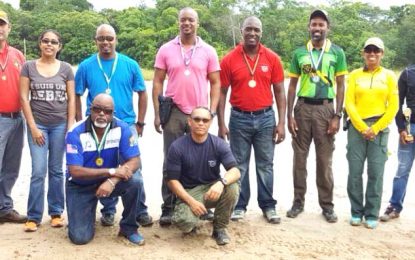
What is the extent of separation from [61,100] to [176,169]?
1.42m

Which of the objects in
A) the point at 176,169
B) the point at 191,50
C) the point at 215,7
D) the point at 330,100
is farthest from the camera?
the point at 215,7

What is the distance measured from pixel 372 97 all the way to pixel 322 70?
604 mm

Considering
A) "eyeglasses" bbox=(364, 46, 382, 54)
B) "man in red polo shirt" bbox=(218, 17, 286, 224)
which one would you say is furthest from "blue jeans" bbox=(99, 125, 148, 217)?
"eyeglasses" bbox=(364, 46, 382, 54)

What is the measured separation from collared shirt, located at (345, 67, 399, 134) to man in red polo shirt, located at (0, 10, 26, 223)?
3.56 m

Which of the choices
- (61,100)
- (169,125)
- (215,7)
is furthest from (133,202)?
(215,7)

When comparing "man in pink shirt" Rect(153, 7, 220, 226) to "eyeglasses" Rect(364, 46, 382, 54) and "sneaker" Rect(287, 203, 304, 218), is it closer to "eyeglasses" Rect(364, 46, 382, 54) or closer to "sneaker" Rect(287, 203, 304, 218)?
"sneaker" Rect(287, 203, 304, 218)

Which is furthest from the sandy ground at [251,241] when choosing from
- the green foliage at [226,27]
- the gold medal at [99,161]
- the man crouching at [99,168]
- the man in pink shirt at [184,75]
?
the green foliage at [226,27]

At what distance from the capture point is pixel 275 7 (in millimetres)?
47844

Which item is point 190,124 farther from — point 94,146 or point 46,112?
point 46,112

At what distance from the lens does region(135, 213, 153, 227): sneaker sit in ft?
17.4

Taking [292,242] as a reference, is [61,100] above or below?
above

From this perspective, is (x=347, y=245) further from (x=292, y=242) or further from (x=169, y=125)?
(x=169, y=125)

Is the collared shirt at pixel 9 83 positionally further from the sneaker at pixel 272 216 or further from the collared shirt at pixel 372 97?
the collared shirt at pixel 372 97

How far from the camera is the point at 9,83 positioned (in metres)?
5.09
